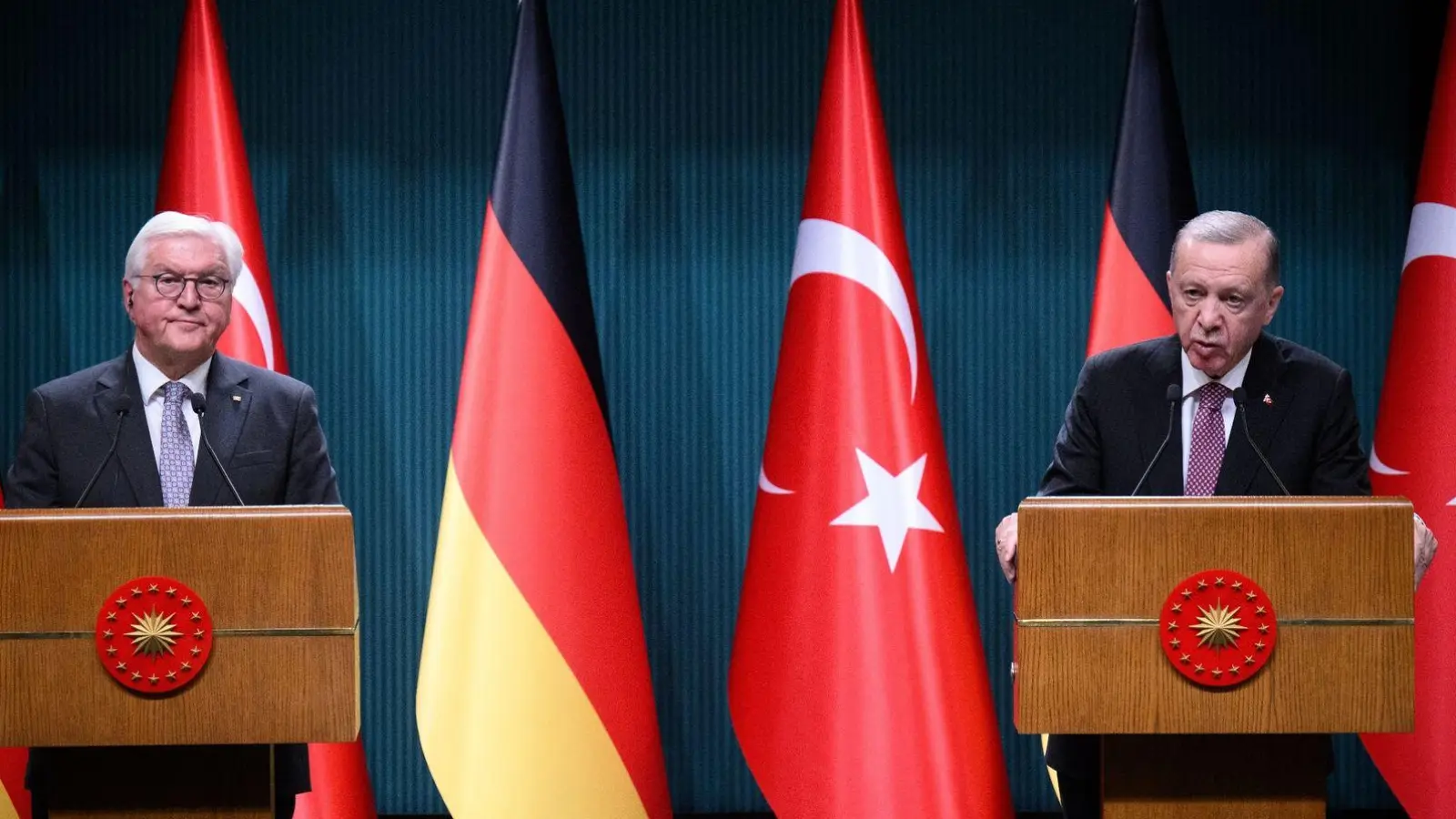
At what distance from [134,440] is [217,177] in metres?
1.28

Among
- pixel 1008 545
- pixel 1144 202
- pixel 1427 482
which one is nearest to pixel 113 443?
pixel 1008 545

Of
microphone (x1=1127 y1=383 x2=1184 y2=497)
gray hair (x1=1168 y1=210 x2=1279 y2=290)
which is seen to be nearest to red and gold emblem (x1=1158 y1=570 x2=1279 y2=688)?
microphone (x1=1127 y1=383 x2=1184 y2=497)

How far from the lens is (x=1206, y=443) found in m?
2.59

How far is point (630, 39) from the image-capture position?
4.40 m

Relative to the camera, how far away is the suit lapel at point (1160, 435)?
102 inches

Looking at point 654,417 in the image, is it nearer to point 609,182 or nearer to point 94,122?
point 609,182

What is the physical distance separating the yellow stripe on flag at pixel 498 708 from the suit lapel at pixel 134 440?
3.15 ft

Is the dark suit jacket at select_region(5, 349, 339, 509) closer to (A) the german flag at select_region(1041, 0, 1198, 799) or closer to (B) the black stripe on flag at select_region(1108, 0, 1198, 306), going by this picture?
(A) the german flag at select_region(1041, 0, 1198, 799)

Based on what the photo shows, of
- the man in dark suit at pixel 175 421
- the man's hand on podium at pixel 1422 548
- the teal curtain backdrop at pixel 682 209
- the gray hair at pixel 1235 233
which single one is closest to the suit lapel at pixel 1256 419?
the gray hair at pixel 1235 233

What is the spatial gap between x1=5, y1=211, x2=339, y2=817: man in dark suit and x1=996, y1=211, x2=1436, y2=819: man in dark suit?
4.27 feet

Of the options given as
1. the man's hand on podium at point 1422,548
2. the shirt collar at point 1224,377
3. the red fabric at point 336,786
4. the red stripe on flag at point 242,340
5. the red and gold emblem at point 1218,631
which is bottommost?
the red fabric at point 336,786

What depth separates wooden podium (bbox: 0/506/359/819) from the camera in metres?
2.06

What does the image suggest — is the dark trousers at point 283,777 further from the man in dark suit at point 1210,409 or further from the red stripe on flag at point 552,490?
the man in dark suit at point 1210,409

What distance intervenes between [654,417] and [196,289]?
6.25 feet
